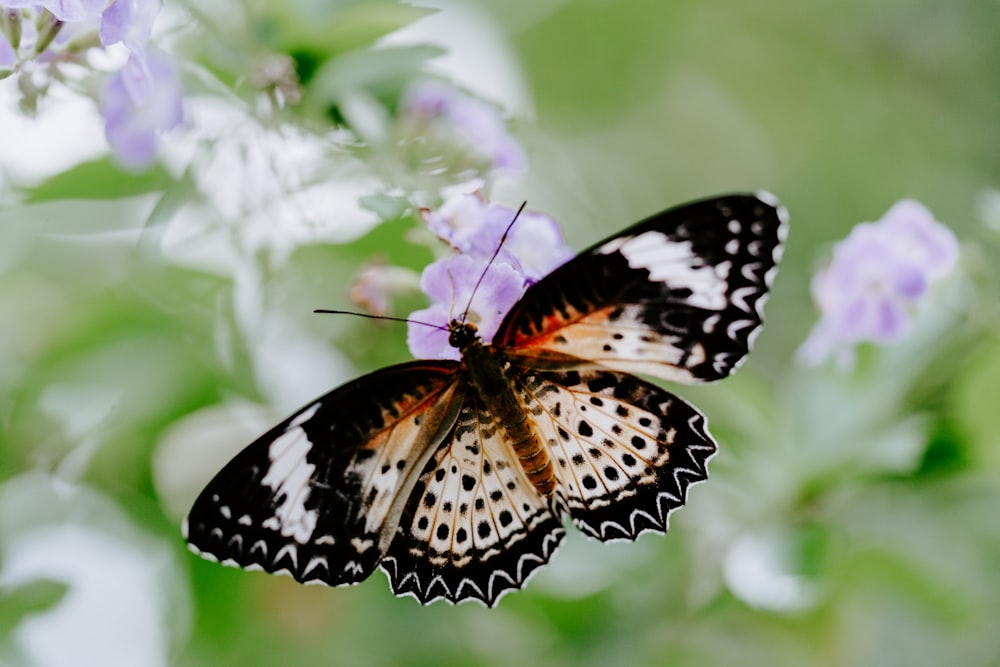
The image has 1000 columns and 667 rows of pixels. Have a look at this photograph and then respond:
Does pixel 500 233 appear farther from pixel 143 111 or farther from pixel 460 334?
pixel 143 111

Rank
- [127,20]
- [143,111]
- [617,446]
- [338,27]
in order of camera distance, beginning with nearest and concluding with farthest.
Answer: [127,20]
[617,446]
[143,111]
[338,27]

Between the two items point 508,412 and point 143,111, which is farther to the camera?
point 143,111

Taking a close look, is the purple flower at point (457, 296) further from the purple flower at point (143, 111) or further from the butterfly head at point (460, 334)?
the purple flower at point (143, 111)

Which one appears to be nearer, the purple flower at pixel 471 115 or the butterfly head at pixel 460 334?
the butterfly head at pixel 460 334

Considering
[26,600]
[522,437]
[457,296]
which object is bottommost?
[26,600]

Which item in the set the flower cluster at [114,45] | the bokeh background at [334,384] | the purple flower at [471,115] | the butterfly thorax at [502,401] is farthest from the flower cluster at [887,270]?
the flower cluster at [114,45]

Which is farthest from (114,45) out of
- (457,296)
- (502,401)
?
(502,401)
